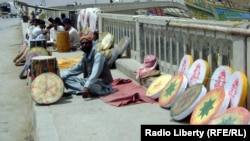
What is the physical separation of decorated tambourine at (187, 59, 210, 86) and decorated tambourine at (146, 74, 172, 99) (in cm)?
63

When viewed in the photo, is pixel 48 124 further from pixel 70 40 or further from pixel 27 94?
pixel 70 40

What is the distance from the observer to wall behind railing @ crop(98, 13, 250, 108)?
195 inches

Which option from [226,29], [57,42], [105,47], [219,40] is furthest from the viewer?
[57,42]

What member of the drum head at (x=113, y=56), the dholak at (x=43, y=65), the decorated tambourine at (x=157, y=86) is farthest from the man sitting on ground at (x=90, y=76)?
the drum head at (x=113, y=56)

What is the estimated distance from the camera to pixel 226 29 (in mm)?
5129

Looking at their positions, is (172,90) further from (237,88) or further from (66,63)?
(66,63)

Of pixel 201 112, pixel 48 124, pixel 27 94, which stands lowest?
pixel 27 94

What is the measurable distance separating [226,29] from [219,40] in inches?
15.6

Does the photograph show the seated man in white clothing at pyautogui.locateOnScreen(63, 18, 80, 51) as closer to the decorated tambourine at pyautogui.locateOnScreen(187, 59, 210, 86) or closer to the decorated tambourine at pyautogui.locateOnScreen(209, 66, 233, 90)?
the decorated tambourine at pyautogui.locateOnScreen(187, 59, 210, 86)

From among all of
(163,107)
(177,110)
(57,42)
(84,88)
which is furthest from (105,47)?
(177,110)

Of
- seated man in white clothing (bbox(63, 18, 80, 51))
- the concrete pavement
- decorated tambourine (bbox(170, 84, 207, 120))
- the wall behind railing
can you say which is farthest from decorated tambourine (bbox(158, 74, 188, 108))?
seated man in white clothing (bbox(63, 18, 80, 51))

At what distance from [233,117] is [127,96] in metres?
2.78

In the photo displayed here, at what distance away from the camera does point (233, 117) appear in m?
4.29

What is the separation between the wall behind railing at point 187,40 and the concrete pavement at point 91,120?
3.63ft
